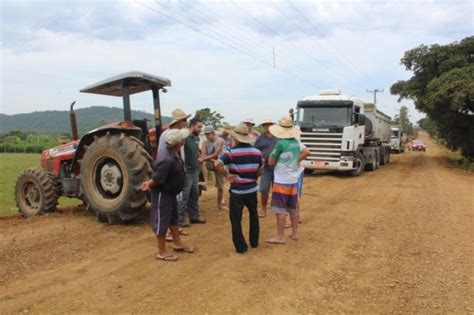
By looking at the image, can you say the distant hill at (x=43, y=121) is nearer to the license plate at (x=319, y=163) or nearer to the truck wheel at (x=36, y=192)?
the license plate at (x=319, y=163)

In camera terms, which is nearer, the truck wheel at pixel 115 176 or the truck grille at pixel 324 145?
the truck wheel at pixel 115 176

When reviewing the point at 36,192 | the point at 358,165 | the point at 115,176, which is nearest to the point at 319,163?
the point at 358,165

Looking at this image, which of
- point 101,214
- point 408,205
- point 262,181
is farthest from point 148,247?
point 408,205

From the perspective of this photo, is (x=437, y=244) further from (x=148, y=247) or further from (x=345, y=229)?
(x=148, y=247)

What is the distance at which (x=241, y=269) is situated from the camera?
4684 mm

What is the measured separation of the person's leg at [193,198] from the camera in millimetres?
6668

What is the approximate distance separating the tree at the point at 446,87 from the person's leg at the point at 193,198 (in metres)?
16.0

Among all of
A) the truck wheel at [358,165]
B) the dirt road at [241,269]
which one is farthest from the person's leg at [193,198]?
the truck wheel at [358,165]

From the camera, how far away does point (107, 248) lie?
5.38 meters

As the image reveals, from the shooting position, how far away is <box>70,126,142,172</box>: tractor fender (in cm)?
659

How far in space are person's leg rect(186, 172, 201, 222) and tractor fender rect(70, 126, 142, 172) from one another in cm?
118

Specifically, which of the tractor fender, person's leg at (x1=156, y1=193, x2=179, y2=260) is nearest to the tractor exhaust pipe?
the tractor fender

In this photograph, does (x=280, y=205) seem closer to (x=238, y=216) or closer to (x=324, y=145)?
(x=238, y=216)

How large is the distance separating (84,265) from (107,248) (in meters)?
0.65
